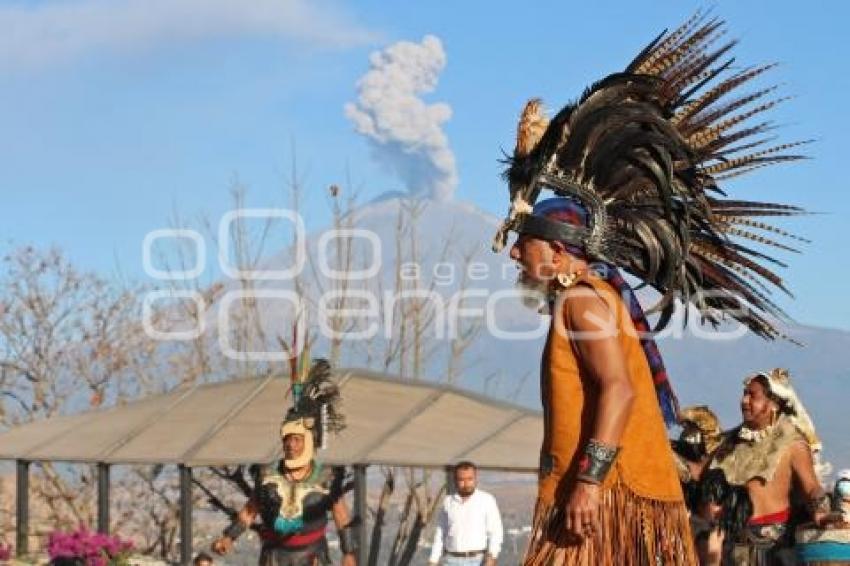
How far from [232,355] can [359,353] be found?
2046 millimetres

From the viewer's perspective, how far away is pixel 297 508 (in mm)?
11133

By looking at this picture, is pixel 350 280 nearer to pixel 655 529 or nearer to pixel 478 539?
pixel 478 539

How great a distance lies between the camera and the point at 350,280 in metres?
24.5

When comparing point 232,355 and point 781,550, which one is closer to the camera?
point 781,550

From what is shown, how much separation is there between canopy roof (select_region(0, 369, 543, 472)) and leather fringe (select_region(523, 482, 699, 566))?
8.75 meters

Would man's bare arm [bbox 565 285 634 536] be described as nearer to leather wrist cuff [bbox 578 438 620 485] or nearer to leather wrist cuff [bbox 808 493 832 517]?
leather wrist cuff [bbox 578 438 620 485]

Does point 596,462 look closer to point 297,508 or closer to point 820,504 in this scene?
point 820,504

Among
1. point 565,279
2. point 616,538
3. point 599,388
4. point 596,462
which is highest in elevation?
Result: point 565,279

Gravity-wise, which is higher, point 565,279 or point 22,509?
point 565,279

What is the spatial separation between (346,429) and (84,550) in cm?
250

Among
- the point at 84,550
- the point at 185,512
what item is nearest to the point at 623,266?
the point at 84,550

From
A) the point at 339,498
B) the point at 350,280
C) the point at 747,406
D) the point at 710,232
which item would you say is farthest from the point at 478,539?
the point at 350,280

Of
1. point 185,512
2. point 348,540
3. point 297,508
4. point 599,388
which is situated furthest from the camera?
point 185,512

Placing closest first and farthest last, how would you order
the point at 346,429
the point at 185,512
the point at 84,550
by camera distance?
the point at 84,550
the point at 346,429
the point at 185,512
